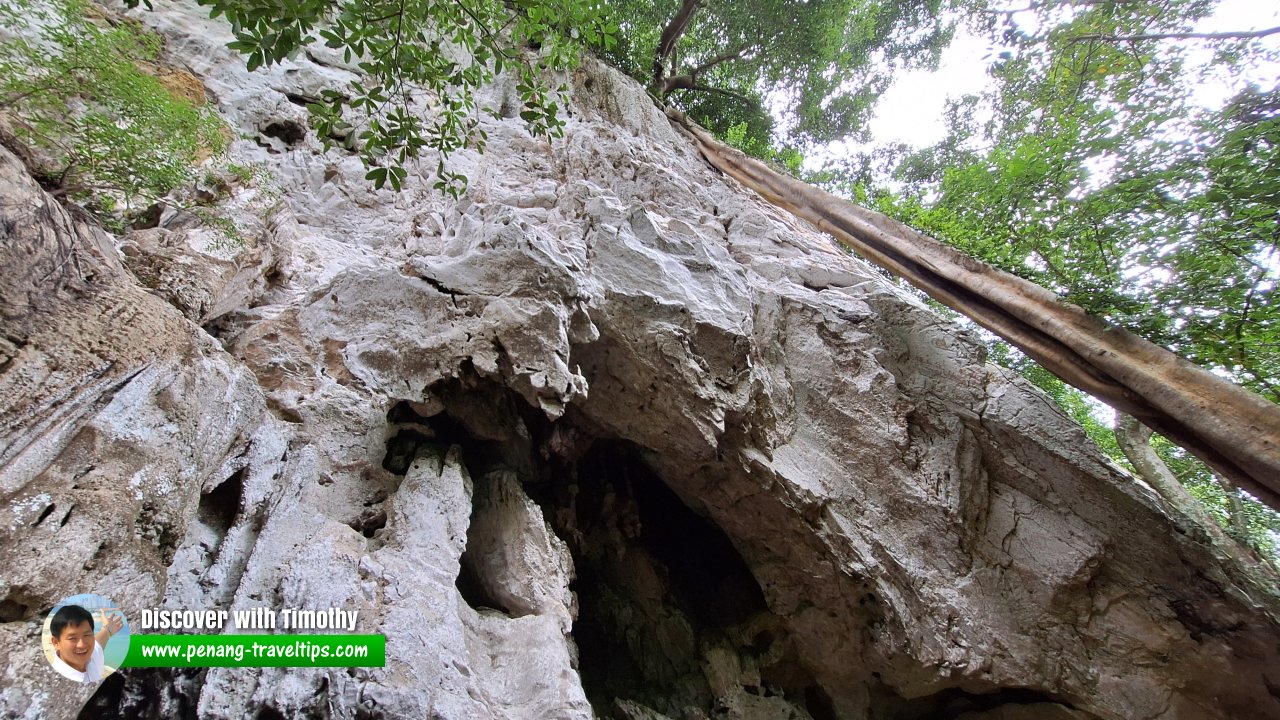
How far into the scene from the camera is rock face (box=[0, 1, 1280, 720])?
2.16 m

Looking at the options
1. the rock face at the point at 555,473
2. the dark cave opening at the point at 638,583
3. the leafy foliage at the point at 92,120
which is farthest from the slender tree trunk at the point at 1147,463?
the leafy foliage at the point at 92,120

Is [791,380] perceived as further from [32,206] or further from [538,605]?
[32,206]

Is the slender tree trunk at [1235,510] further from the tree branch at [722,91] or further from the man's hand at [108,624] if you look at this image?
the tree branch at [722,91]

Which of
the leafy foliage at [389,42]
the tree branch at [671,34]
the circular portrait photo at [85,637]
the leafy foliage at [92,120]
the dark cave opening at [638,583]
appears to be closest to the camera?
the circular portrait photo at [85,637]

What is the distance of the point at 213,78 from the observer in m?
5.25

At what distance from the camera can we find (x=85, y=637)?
184cm

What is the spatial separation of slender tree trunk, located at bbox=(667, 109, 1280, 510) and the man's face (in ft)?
18.9

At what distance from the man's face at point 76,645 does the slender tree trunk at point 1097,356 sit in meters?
5.76

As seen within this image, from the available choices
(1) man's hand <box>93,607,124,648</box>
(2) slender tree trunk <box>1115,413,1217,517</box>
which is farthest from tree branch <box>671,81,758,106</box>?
(1) man's hand <box>93,607,124,648</box>

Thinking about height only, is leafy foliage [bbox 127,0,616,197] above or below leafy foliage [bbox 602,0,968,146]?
below

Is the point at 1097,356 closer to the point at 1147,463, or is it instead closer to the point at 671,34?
the point at 1147,463

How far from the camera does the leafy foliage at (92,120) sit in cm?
259

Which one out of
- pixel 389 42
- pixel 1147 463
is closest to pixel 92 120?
pixel 389 42

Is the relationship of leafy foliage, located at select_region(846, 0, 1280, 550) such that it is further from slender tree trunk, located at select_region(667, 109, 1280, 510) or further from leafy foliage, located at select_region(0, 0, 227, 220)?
leafy foliage, located at select_region(0, 0, 227, 220)
